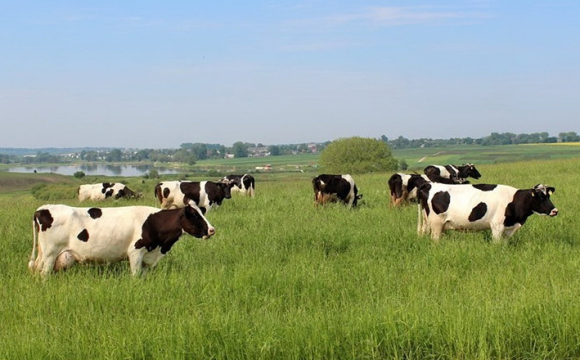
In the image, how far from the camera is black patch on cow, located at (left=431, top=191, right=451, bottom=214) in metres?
12.0

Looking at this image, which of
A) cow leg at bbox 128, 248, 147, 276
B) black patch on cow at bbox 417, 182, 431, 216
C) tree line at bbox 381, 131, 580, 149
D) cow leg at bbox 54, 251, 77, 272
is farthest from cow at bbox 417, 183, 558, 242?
tree line at bbox 381, 131, 580, 149

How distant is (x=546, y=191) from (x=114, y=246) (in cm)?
859

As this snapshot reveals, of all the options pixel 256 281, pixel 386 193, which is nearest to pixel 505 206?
pixel 256 281

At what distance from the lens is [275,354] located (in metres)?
5.57

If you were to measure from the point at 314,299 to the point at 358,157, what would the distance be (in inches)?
2831

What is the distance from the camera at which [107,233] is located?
29.5 ft

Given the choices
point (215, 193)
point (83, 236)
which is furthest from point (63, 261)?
point (215, 193)

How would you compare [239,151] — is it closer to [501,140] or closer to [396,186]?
[501,140]

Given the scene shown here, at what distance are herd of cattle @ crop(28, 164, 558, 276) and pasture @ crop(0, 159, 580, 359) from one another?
0.31 metres

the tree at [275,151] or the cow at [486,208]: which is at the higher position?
the tree at [275,151]

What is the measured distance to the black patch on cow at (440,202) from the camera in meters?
12.0

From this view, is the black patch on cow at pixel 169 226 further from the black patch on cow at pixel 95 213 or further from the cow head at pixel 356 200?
the cow head at pixel 356 200

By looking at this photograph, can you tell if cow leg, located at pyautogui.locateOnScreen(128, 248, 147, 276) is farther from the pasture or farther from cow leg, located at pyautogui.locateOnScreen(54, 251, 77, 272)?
cow leg, located at pyautogui.locateOnScreen(54, 251, 77, 272)

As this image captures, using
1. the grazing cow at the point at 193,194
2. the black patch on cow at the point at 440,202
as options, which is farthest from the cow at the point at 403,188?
the black patch on cow at the point at 440,202
